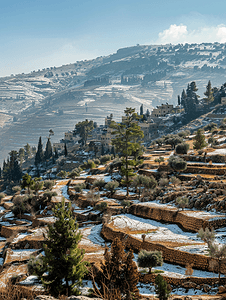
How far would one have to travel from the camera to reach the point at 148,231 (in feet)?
83.6

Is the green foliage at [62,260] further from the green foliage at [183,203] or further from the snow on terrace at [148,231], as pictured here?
the green foliage at [183,203]

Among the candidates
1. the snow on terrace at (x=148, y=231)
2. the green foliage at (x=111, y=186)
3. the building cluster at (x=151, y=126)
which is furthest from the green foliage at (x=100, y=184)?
the building cluster at (x=151, y=126)

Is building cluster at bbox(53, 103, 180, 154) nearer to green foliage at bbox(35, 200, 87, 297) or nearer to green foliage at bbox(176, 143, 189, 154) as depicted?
green foliage at bbox(176, 143, 189, 154)

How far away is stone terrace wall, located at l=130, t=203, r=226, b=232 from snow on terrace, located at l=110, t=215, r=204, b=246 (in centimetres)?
89

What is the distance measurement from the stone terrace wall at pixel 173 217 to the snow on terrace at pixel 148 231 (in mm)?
886

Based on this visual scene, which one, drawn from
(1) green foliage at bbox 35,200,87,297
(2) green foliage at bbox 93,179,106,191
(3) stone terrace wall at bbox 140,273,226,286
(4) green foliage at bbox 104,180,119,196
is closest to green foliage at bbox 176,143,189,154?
(2) green foliage at bbox 93,179,106,191

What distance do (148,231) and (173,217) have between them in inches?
115

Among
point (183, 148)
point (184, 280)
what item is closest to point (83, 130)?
point (183, 148)

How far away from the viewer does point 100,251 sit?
24.1m

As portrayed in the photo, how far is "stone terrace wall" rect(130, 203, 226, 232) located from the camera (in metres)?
22.8

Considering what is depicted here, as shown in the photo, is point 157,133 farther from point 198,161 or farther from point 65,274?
point 65,274

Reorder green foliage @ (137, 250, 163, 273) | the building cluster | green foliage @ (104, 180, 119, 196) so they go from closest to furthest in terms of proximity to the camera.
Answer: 1. green foliage @ (137, 250, 163, 273)
2. green foliage @ (104, 180, 119, 196)
3. the building cluster

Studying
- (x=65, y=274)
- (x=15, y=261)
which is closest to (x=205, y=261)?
(x=65, y=274)

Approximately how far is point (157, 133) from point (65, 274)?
391 ft
